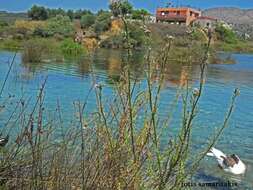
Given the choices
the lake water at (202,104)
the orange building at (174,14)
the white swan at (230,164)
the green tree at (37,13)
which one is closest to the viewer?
the orange building at (174,14)

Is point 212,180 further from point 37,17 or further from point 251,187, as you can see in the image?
point 37,17

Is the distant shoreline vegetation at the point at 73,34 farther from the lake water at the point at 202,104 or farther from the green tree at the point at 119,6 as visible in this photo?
the lake water at the point at 202,104

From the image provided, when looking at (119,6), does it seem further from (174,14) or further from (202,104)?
(202,104)

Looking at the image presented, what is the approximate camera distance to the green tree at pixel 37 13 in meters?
90.6

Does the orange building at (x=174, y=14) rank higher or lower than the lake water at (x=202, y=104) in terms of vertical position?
higher

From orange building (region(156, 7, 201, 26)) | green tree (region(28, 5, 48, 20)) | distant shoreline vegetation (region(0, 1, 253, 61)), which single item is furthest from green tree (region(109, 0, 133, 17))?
green tree (region(28, 5, 48, 20))

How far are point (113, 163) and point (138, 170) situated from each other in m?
0.21

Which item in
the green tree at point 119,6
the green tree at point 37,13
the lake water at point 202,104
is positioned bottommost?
the lake water at point 202,104

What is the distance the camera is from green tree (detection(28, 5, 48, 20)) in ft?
297

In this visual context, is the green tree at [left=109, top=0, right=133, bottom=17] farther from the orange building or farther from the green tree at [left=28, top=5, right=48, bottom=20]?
the green tree at [left=28, top=5, right=48, bottom=20]

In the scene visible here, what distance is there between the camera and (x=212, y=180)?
730 cm

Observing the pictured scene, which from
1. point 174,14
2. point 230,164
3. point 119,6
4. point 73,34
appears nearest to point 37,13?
point 73,34

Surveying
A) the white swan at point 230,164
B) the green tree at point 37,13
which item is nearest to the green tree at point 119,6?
the white swan at point 230,164

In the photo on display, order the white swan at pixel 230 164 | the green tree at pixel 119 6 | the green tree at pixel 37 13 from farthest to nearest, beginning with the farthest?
the green tree at pixel 37 13
the white swan at pixel 230 164
the green tree at pixel 119 6
